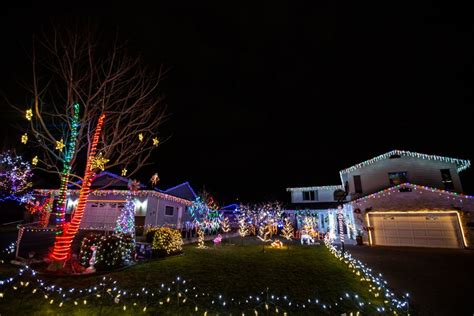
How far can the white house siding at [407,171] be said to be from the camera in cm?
1827

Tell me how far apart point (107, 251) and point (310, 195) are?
78.7 ft

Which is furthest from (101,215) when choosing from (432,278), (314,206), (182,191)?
(432,278)

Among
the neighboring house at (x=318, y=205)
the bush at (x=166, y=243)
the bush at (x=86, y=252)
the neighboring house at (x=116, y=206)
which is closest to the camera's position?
the bush at (x=86, y=252)

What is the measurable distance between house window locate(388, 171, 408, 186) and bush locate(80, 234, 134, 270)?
20.7 metres

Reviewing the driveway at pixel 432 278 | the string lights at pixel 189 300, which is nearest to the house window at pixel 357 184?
the driveway at pixel 432 278

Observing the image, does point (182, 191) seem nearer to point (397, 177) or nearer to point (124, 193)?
point (124, 193)

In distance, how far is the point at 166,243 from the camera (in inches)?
449

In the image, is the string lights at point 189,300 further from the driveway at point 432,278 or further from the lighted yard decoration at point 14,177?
the lighted yard decoration at point 14,177

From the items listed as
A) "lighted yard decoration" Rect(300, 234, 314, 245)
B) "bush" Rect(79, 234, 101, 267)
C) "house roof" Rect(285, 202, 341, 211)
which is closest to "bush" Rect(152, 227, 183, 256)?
"bush" Rect(79, 234, 101, 267)

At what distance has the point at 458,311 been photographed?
554cm

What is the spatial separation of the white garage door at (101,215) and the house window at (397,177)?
24.0m

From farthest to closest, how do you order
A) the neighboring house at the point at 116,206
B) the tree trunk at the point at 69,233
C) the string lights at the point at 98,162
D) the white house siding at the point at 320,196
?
the white house siding at the point at 320,196, the neighboring house at the point at 116,206, the string lights at the point at 98,162, the tree trunk at the point at 69,233

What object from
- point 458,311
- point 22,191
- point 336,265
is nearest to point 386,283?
point 458,311

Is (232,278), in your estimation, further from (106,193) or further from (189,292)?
(106,193)
